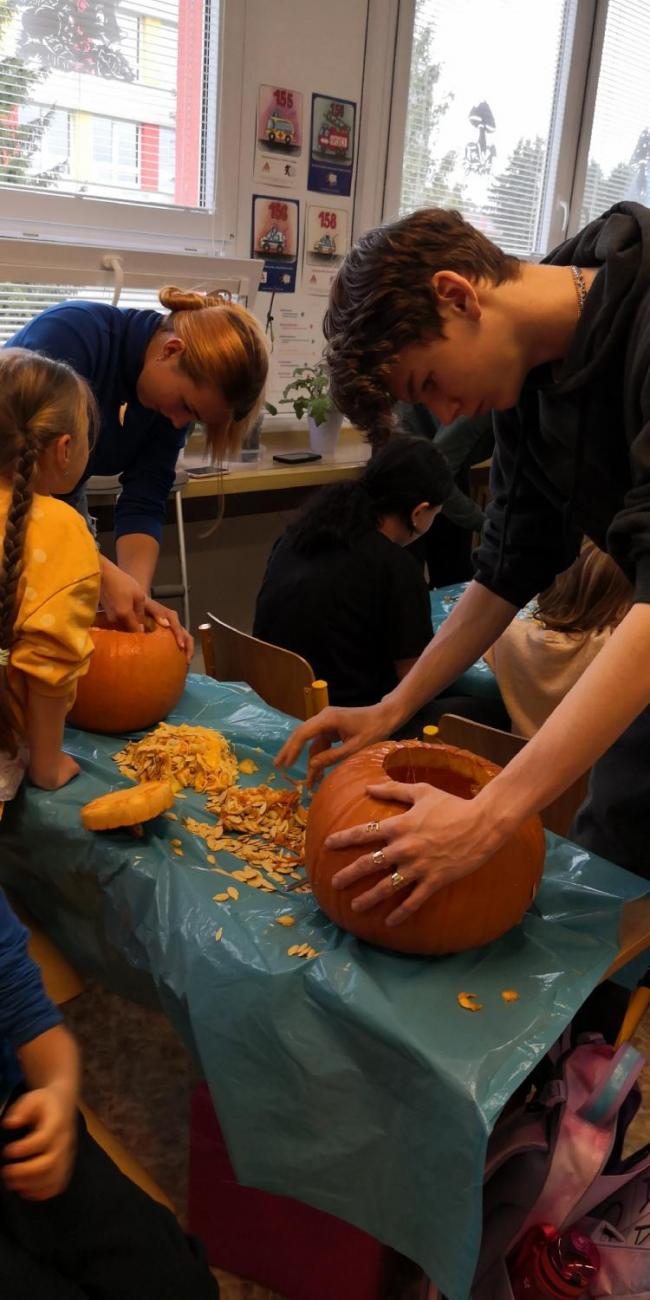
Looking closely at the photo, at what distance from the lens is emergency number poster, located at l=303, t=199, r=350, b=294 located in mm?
3859

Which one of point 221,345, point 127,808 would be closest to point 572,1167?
point 127,808

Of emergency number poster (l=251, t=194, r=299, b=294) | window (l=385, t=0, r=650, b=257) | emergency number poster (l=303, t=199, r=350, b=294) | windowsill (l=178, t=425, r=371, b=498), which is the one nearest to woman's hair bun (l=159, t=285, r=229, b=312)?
windowsill (l=178, t=425, r=371, b=498)

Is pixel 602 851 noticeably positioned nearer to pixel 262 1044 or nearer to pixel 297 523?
pixel 262 1044

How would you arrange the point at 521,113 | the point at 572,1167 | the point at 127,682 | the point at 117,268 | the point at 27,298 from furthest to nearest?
the point at 521,113 < the point at 27,298 < the point at 117,268 < the point at 127,682 < the point at 572,1167

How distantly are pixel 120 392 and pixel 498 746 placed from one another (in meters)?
1.09

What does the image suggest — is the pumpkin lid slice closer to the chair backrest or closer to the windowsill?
the chair backrest

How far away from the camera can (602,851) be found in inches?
56.2

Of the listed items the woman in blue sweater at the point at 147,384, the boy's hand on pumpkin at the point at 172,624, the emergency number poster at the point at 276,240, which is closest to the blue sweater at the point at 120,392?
the woman in blue sweater at the point at 147,384

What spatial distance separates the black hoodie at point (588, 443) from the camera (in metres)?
1.05

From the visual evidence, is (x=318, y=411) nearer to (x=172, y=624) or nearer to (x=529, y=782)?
(x=172, y=624)

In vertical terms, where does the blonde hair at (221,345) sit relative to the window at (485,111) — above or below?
below

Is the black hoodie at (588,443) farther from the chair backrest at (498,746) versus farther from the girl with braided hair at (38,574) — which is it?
the girl with braided hair at (38,574)

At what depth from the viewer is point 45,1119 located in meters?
0.86

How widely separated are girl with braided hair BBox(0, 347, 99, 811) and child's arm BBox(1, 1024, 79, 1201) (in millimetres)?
506
